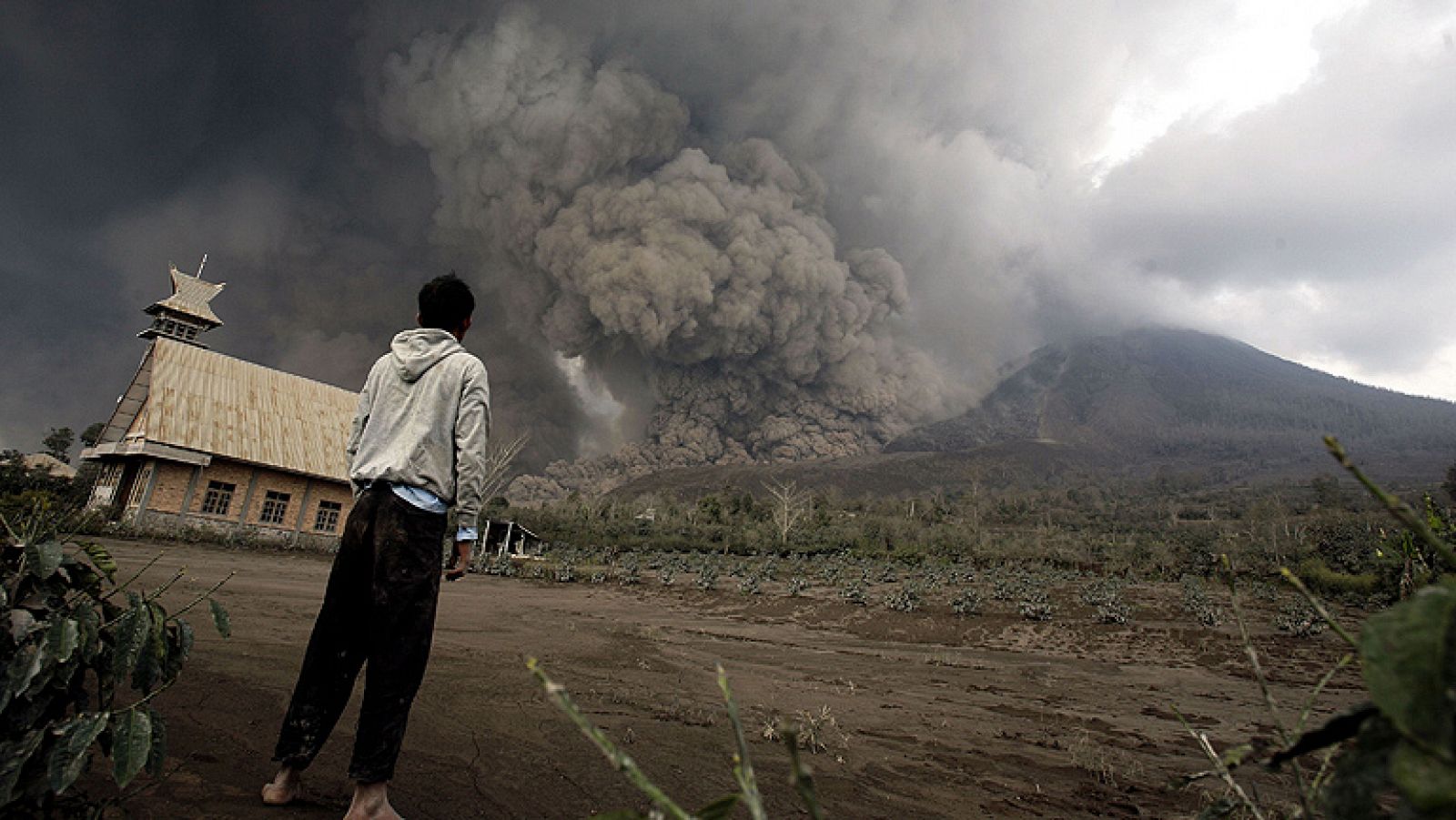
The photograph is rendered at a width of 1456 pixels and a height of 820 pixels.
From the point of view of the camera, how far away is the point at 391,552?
7.15 feet

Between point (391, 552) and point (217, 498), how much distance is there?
20.6 metres

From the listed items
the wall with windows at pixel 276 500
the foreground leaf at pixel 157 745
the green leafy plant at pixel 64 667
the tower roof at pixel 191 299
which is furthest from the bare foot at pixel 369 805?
the tower roof at pixel 191 299

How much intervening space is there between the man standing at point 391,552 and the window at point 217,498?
1995 centimetres

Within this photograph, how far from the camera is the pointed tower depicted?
2508cm

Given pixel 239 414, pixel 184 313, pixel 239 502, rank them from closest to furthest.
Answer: pixel 239 502, pixel 239 414, pixel 184 313

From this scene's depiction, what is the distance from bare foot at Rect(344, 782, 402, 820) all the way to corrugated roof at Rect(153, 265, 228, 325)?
1192 inches

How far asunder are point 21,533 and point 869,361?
4186 inches

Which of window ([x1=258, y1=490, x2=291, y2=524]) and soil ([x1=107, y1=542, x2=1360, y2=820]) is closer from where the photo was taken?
soil ([x1=107, y1=542, x2=1360, y2=820])

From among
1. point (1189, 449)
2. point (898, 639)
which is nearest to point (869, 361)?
point (1189, 449)

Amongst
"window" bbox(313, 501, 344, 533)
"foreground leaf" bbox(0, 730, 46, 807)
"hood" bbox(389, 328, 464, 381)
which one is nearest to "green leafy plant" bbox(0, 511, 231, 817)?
"foreground leaf" bbox(0, 730, 46, 807)

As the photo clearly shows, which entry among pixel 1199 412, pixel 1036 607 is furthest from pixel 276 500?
pixel 1199 412

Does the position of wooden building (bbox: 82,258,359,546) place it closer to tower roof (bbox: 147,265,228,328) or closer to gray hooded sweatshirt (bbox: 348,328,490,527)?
tower roof (bbox: 147,265,228,328)

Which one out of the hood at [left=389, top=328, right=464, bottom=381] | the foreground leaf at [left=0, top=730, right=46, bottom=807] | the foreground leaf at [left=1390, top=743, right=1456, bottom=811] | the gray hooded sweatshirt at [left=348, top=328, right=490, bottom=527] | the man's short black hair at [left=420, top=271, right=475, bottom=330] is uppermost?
the man's short black hair at [left=420, top=271, right=475, bottom=330]

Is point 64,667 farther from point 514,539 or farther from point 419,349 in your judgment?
point 514,539
